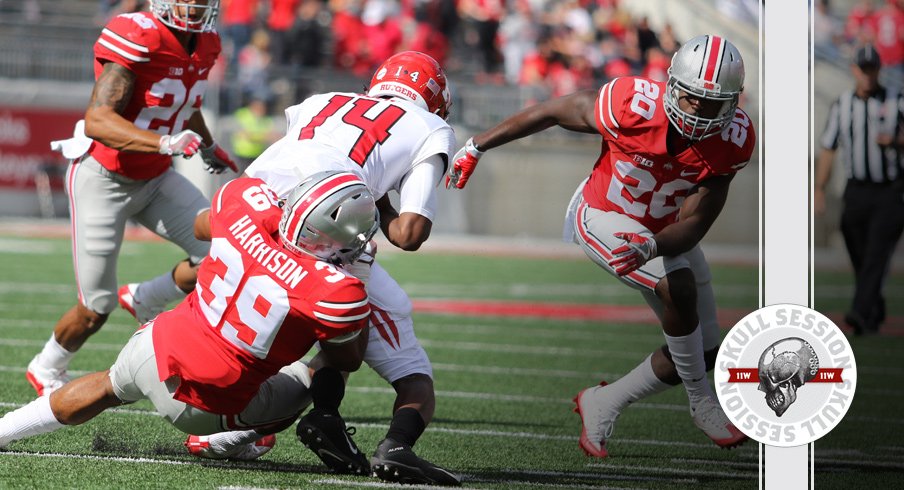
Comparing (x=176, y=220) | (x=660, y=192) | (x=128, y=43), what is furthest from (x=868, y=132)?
(x=128, y=43)

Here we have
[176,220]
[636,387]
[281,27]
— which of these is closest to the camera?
[636,387]

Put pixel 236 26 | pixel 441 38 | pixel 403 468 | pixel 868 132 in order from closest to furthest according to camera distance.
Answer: pixel 403 468
pixel 868 132
pixel 236 26
pixel 441 38

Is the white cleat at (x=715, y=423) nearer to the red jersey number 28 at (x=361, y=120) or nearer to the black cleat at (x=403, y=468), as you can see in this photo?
the black cleat at (x=403, y=468)

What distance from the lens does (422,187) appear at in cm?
366

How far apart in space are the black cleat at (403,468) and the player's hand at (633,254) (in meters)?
0.93

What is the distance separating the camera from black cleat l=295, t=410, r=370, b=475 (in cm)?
347

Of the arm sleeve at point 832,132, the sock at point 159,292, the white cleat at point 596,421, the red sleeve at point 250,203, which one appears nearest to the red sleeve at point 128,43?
the sock at point 159,292

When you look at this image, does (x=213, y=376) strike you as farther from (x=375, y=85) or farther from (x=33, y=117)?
(x=33, y=117)

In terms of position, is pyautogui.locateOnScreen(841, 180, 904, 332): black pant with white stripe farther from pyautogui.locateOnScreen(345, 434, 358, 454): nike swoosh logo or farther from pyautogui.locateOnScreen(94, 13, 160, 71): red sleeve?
pyautogui.locateOnScreen(345, 434, 358, 454): nike swoosh logo

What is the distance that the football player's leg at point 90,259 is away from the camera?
195 inches

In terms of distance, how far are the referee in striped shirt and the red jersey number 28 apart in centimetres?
483

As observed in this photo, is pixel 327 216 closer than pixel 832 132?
Yes

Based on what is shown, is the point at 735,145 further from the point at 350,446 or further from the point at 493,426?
the point at 350,446

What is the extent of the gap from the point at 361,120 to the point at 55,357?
1.95m
